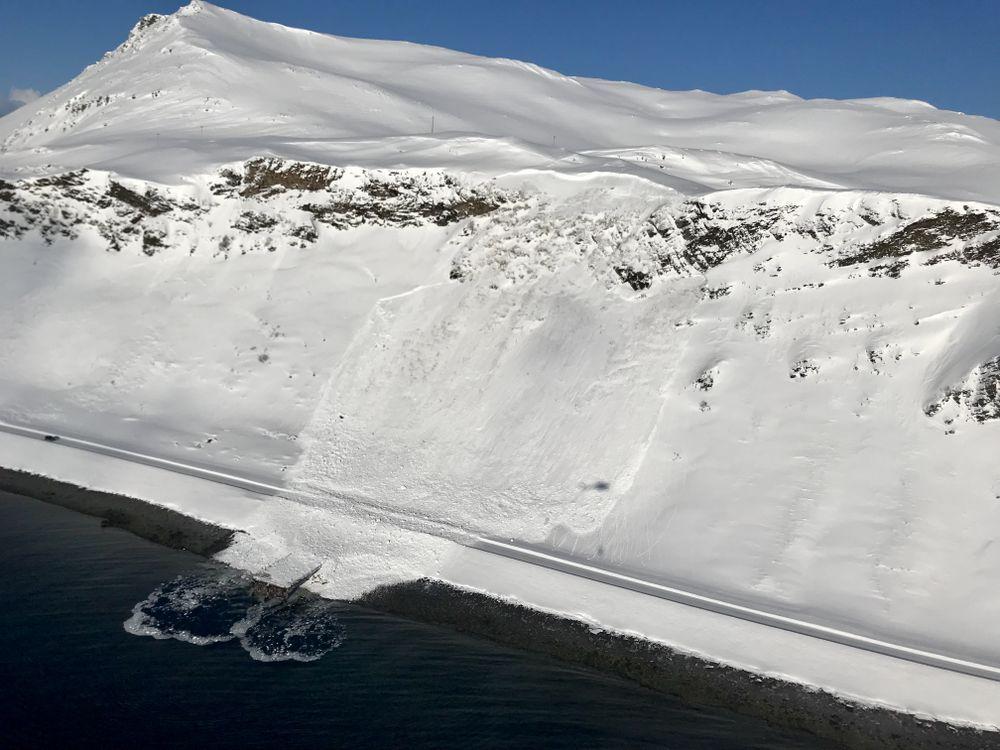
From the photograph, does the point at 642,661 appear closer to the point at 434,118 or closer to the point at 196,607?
the point at 196,607

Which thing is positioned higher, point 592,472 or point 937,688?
point 592,472

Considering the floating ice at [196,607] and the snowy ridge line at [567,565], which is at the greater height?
the snowy ridge line at [567,565]

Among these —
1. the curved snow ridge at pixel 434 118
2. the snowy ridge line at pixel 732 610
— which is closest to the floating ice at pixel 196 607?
the snowy ridge line at pixel 732 610

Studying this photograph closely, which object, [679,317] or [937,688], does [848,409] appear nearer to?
[679,317]

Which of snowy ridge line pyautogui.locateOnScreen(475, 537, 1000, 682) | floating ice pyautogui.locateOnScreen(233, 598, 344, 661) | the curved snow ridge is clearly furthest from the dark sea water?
the curved snow ridge

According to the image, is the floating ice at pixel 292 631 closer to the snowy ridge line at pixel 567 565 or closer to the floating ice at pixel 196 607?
the floating ice at pixel 196 607

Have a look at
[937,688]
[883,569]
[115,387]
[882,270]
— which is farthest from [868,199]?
[115,387]

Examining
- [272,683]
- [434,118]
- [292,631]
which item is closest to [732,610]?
[292,631]
